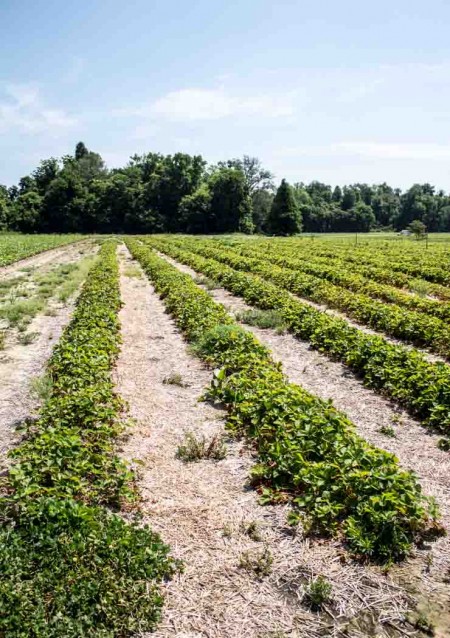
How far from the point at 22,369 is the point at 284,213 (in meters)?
65.1

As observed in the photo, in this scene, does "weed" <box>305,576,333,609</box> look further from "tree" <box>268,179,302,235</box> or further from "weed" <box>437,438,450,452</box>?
"tree" <box>268,179,302,235</box>

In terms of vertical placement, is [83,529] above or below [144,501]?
above

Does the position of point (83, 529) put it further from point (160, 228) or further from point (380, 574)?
point (160, 228)

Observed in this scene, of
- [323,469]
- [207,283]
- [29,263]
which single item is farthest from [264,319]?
[29,263]

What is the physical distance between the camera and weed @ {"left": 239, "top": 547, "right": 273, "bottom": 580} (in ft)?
14.3

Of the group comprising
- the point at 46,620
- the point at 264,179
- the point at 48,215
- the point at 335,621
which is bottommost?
the point at 335,621

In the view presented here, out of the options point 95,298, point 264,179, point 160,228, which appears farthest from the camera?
point 264,179

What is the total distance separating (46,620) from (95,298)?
12.4 metres

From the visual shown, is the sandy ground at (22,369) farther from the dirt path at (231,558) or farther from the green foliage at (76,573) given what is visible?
the green foliage at (76,573)

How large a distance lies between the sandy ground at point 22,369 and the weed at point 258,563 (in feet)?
10.7

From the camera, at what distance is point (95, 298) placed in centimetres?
1534

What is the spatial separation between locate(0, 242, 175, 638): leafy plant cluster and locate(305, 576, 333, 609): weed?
118cm

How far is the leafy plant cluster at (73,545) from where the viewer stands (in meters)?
3.62

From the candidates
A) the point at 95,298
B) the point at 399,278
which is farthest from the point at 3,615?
the point at 399,278
